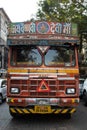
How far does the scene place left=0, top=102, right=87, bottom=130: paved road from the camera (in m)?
12.7

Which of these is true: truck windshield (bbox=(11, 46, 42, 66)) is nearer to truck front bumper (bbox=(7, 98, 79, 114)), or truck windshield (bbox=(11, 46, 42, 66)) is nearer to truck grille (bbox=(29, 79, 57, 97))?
truck grille (bbox=(29, 79, 57, 97))

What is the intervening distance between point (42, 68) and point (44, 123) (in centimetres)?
195

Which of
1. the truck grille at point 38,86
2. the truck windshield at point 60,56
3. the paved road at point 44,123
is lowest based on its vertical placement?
the paved road at point 44,123

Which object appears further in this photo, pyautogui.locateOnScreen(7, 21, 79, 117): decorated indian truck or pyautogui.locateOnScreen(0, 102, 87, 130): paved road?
pyautogui.locateOnScreen(7, 21, 79, 117): decorated indian truck

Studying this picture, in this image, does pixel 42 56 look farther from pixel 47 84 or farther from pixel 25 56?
pixel 47 84

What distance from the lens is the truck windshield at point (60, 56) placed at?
527 inches

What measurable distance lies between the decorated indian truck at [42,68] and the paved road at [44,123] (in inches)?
17.9

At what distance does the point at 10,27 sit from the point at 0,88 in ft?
30.1

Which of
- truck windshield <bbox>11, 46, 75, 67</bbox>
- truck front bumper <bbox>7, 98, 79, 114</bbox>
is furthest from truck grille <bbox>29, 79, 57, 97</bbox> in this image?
truck windshield <bbox>11, 46, 75, 67</bbox>

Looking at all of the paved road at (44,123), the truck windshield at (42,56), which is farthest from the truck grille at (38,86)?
the paved road at (44,123)

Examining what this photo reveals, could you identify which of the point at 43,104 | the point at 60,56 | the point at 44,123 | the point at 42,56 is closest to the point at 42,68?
the point at 42,56

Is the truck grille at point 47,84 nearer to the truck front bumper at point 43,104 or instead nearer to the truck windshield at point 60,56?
the truck front bumper at point 43,104

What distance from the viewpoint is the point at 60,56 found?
1355 cm

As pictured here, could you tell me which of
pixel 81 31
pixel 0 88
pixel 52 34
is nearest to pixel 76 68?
pixel 52 34
